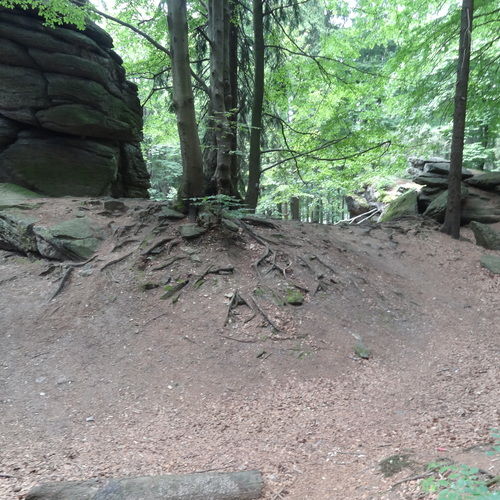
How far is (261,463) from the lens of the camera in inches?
143

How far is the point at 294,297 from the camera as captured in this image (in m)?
6.60

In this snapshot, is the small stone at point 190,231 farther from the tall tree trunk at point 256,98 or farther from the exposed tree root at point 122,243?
the tall tree trunk at point 256,98

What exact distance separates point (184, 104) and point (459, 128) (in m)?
7.87

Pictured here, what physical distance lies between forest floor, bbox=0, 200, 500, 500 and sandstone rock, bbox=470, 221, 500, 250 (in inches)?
86.9

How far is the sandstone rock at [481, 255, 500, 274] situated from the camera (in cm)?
942

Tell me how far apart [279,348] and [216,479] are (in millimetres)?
2547

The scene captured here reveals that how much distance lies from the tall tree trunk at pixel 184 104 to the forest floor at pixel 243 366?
0.98 metres

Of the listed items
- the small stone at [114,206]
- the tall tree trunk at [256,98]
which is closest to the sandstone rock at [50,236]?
the small stone at [114,206]

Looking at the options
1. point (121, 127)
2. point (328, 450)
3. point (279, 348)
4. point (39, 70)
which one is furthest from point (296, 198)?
point (328, 450)

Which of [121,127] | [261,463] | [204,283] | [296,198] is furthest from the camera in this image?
[296,198]

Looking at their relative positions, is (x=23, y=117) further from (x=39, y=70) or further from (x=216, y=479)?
(x=216, y=479)

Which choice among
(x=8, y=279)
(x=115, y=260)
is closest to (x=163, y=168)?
(x=115, y=260)

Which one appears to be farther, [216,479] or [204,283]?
[204,283]

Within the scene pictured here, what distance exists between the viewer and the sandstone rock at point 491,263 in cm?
942
